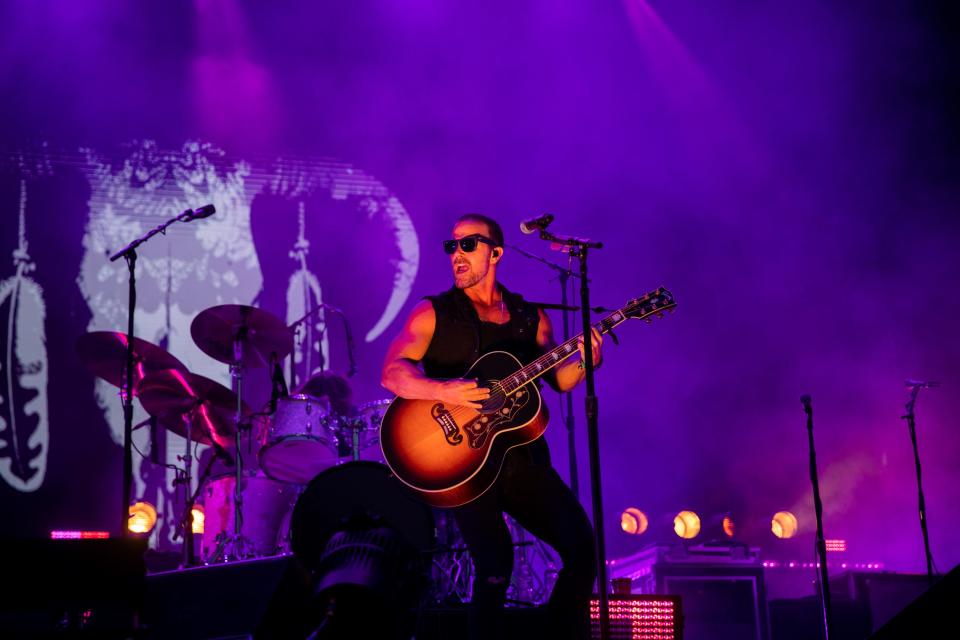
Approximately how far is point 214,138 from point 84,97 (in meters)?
1.35

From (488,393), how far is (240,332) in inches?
142

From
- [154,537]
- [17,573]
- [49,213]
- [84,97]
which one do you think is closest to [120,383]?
[154,537]

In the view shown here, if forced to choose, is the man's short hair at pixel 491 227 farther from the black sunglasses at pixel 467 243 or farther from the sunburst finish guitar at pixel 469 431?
the sunburst finish guitar at pixel 469 431

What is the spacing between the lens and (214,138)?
9.42 m

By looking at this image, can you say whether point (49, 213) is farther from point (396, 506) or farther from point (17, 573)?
point (17, 573)

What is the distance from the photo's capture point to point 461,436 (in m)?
4.25

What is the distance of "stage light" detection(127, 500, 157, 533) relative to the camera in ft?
26.7

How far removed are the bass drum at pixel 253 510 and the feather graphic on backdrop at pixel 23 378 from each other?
2.06 meters

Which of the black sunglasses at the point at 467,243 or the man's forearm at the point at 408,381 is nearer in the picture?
the man's forearm at the point at 408,381

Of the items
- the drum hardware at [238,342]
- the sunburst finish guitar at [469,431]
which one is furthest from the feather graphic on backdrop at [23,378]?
the sunburst finish guitar at [469,431]

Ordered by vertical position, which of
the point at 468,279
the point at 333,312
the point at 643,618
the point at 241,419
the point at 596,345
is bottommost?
the point at 643,618

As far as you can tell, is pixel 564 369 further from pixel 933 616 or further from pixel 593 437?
pixel 933 616

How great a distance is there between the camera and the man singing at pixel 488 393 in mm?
3955

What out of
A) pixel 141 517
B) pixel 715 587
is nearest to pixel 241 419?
pixel 141 517
